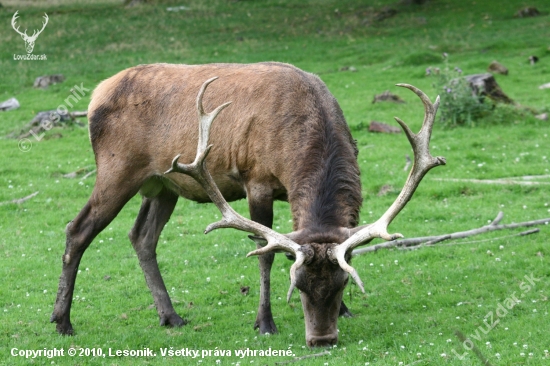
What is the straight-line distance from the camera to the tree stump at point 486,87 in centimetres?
1544

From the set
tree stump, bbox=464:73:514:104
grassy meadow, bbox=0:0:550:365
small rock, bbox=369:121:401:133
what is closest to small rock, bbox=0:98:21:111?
grassy meadow, bbox=0:0:550:365

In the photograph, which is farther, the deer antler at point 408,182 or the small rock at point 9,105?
the small rock at point 9,105

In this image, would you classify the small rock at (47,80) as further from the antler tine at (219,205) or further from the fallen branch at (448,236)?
the antler tine at (219,205)

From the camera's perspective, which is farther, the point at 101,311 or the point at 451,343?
the point at 101,311

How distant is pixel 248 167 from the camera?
24.6ft

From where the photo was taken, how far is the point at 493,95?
15859 mm

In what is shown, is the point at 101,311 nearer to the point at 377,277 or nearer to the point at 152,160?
the point at 152,160

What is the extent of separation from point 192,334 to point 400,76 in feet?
46.7

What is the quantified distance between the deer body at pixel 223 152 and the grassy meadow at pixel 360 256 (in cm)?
58

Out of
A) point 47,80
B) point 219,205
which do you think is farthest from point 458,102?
point 47,80

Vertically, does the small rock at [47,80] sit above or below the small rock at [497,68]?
below

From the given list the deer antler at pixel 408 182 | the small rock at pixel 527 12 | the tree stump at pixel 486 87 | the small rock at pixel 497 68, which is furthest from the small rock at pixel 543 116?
the small rock at pixel 527 12

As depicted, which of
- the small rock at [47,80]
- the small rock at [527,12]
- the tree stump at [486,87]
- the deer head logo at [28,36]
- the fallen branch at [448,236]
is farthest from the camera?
the small rock at [527,12]

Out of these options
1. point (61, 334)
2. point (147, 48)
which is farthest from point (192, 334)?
point (147, 48)
